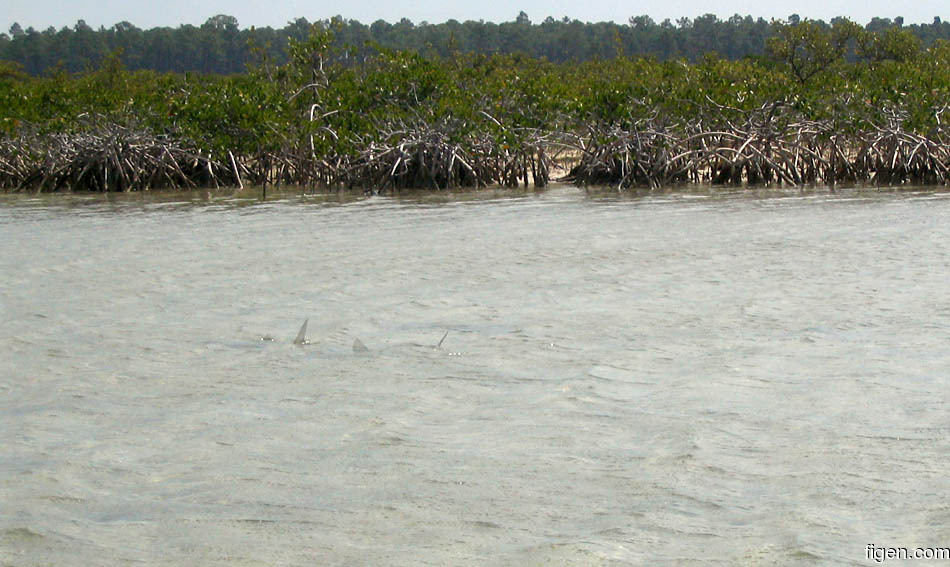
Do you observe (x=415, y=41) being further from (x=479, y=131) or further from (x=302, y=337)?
(x=302, y=337)

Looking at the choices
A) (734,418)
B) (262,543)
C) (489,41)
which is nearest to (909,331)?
(734,418)

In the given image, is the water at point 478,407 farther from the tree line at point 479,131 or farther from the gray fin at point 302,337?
the tree line at point 479,131

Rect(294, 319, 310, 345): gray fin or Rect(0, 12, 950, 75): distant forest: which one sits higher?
Rect(0, 12, 950, 75): distant forest

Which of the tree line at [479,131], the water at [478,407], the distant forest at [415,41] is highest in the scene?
the distant forest at [415,41]

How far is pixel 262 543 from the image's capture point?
2.86 metres

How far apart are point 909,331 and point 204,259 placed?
4.58 metres

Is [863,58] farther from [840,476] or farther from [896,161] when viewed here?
[840,476]

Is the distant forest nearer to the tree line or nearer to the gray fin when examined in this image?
→ the tree line

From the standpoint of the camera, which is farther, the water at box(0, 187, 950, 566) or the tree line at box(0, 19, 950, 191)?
the tree line at box(0, 19, 950, 191)

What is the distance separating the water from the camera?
9.53 feet

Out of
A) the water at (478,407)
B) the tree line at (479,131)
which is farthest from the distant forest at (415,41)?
the water at (478,407)

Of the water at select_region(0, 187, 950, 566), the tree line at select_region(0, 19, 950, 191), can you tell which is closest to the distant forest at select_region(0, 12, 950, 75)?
the tree line at select_region(0, 19, 950, 191)

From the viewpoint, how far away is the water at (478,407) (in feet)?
9.53

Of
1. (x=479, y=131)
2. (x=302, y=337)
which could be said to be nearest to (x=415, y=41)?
(x=479, y=131)
